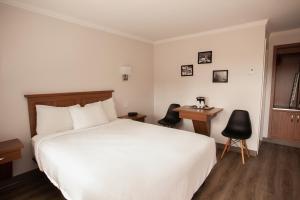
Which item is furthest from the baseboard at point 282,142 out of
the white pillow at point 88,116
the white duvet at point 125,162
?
the white pillow at point 88,116

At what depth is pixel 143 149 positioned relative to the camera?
73.5 inches

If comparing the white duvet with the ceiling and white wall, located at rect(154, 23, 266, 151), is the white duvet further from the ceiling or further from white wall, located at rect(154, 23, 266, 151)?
the ceiling

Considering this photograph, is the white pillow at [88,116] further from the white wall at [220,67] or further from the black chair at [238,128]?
the black chair at [238,128]

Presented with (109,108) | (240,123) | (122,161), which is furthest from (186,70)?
(122,161)

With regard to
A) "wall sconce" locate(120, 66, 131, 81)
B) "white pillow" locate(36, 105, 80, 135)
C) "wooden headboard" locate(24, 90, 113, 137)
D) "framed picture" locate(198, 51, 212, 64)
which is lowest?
"white pillow" locate(36, 105, 80, 135)

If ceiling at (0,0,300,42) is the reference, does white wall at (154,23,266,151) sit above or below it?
below

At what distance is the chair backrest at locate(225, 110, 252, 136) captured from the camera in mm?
3148

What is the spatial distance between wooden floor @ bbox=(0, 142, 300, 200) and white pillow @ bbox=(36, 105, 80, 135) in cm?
69

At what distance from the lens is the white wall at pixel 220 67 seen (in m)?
3.16

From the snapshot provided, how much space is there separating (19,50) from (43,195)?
76.4 inches

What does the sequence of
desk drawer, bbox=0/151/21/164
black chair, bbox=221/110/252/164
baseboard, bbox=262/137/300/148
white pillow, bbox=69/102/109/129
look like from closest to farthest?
desk drawer, bbox=0/151/21/164
white pillow, bbox=69/102/109/129
black chair, bbox=221/110/252/164
baseboard, bbox=262/137/300/148

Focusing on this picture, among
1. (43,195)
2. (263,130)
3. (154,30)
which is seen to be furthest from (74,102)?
(263,130)

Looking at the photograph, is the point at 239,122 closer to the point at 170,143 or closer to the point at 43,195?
the point at 170,143

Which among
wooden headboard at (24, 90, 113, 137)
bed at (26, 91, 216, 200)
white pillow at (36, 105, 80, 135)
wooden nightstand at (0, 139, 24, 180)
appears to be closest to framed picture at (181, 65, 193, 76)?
wooden headboard at (24, 90, 113, 137)
